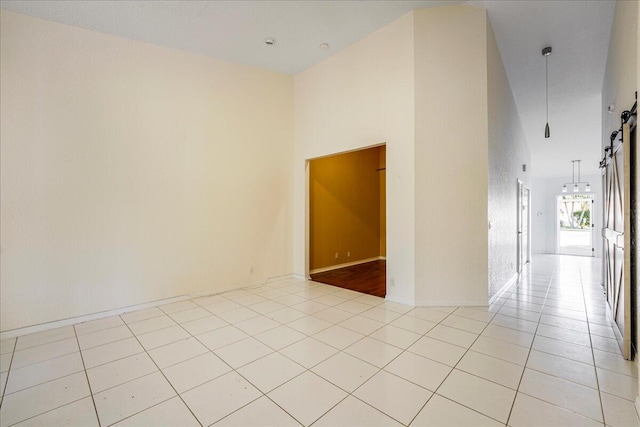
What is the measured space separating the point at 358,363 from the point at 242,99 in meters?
4.33

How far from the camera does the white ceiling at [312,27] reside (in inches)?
133

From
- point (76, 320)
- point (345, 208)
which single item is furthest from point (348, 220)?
point (76, 320)

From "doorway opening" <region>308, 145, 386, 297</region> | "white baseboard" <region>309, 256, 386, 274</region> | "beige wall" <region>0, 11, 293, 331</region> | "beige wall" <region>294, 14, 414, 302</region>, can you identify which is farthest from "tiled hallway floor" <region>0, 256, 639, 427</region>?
"white baseboard" <region>309, 256, 386, 274</region>

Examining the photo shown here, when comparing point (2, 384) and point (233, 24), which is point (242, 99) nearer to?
point (233, 24)

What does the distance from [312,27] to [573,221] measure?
46.2 ft

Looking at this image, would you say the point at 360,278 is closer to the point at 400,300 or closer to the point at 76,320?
the point at 400,300

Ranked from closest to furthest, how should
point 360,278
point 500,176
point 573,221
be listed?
point 500,176 < point 360,278 < point 573,221

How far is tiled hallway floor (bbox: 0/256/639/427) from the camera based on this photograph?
181 centimetres

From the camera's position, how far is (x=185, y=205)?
4211 millimetres

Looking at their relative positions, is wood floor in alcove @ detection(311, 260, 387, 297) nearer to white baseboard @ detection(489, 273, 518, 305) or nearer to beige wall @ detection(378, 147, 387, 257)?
beige wall @ detection(378, 147, 387, 257)

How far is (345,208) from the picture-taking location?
6.75m

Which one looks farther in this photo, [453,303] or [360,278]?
[360,278]

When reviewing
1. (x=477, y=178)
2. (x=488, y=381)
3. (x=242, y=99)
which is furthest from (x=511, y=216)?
(x=242, y=99)

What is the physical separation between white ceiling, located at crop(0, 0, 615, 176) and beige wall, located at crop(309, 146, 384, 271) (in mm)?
2221
